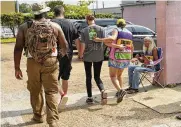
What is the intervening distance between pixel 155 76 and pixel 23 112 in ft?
10.9

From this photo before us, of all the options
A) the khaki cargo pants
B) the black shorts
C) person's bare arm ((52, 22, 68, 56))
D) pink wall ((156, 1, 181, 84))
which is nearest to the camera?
the khaki cargo pants

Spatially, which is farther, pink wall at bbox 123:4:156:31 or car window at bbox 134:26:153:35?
pink wall at bbox 123:4:156:31

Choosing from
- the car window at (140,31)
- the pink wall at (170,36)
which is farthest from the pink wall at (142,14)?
the pink wall at (170,36)

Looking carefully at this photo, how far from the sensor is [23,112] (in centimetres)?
621

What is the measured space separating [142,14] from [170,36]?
2124 cm

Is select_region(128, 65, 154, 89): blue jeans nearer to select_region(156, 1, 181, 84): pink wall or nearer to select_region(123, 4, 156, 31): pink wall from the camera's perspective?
select_region(156, 1, 181, 84): pink wall

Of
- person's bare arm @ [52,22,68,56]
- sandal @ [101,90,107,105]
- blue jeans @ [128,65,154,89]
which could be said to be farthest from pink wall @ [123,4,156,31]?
person's bare arm @ [52,22,68,56]

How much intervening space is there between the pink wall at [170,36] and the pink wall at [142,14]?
64.3 feet

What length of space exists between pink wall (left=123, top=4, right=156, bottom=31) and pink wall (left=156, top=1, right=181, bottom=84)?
19596mm

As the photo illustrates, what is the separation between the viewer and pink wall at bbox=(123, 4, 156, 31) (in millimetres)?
27408

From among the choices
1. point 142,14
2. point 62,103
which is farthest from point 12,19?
point 62,103

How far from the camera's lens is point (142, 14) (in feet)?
Answer: 93.1

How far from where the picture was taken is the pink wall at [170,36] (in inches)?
295

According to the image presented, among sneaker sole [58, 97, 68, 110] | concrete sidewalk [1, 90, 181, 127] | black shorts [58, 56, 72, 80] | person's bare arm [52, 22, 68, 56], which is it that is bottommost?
concrete sidewalk [1, 90, 181, 127]
